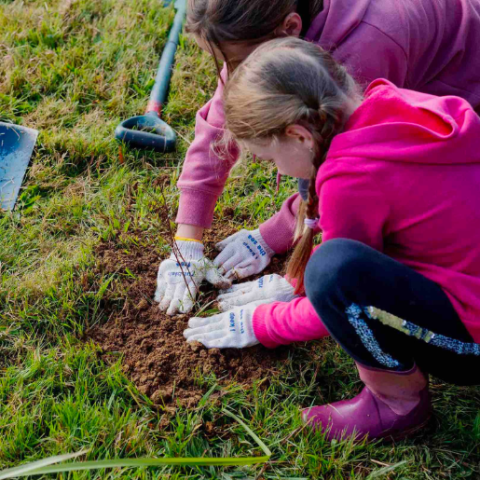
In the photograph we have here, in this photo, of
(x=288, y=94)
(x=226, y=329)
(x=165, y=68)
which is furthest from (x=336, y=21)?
(x=165, y=68)

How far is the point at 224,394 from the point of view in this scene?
183 cm

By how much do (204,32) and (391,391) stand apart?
118 centimetres

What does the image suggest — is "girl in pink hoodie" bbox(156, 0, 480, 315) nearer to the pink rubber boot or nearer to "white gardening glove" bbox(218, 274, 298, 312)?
"white gardening glove" bbox(218, 274, 298, 312)

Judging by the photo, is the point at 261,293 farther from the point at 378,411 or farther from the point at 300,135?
the point at 300,135

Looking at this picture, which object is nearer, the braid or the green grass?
the braid

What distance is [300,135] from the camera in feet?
4.91

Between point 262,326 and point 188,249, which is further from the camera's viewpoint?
point 188,249

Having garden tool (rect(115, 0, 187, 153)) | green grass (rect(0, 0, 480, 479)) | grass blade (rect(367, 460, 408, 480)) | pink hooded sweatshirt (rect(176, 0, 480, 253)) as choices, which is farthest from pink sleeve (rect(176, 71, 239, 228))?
grass blade (rect(367, 460, 408, 480))

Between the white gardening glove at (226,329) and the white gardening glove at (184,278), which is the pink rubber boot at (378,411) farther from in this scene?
the white gardening glove at (184,278)

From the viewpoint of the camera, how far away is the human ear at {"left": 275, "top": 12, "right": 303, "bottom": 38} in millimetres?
1754

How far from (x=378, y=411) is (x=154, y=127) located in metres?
1.59

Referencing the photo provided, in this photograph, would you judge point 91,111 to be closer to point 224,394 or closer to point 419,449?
point 224,394

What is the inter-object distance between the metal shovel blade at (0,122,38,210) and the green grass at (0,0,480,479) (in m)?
0.04

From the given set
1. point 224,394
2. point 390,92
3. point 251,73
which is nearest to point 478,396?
point 224,394
